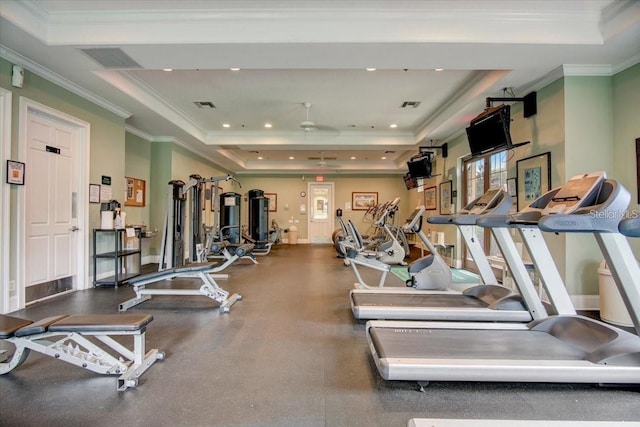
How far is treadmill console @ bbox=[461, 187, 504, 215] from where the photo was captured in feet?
10.6

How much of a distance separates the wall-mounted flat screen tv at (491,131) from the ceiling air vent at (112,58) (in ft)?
14.2

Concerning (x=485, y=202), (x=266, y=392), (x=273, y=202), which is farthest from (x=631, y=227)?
(x=273, y=202)

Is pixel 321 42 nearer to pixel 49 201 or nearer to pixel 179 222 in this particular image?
pixel 49 201

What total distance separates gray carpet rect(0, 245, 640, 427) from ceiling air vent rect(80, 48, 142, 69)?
9.37 ft

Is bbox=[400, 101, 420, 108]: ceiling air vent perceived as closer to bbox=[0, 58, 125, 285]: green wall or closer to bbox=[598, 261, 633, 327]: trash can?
bbox=[598, 261, 633, 327]: trash can

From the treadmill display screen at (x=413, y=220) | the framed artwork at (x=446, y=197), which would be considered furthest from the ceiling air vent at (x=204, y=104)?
the framed artwork at (x=446, y=197)

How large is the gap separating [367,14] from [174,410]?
353 centimetres

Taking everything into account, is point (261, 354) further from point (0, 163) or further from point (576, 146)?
point (576, 146)

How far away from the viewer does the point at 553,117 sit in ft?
12.8

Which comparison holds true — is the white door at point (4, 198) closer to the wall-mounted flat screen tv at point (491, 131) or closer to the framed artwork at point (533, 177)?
the wall-mounted flat screen tv at point (491, 131)

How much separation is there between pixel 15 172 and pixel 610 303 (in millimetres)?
6361

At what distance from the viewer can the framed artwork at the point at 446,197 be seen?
23.0ft

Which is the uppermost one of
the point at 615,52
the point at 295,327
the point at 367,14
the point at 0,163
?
the point at 367,14

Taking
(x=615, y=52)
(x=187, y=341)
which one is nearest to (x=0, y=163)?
(x=187, y=341)
